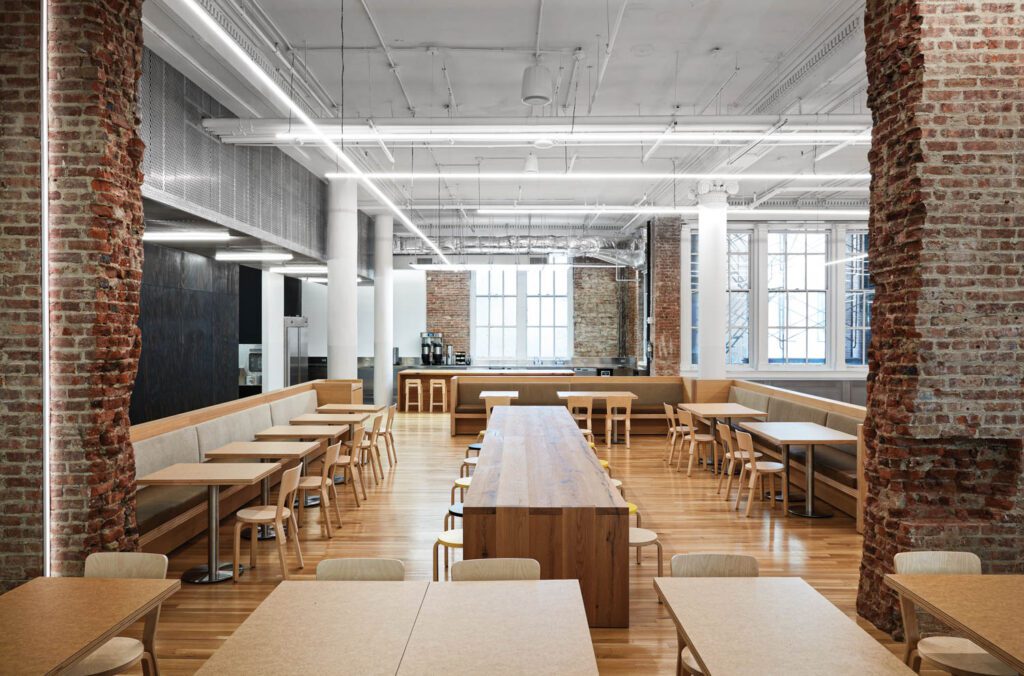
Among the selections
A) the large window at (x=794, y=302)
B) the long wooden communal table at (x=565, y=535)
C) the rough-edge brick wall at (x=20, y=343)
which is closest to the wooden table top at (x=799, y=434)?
the long wooden communal table at (x=565, y=535)

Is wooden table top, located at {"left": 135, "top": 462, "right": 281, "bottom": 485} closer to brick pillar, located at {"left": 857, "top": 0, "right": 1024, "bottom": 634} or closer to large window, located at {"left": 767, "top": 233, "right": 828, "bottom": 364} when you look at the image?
brick pillar, located at {"left": 857, "top": 0, "right": 1024, "bottom": 634}

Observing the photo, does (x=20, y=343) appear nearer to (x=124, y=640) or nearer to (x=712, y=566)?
(x=124, y=640)

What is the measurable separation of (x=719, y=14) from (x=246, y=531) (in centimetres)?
627

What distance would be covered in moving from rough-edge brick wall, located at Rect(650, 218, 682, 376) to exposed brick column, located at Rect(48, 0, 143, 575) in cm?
1160

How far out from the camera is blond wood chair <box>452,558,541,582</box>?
292 cm

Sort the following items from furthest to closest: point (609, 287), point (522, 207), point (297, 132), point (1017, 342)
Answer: point (609, 287) → point (522, 207) → point (297, 132) → point (1017, 342)

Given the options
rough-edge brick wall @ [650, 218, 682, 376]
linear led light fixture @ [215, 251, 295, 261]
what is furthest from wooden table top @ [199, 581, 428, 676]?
rough-edge brick wall @ [650, 218, 682, 376]

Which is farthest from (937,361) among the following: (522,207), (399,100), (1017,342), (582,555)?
(522,207)

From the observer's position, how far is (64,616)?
Answer: 8.07 feet

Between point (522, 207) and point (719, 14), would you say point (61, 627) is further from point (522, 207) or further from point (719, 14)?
point (522, 207)

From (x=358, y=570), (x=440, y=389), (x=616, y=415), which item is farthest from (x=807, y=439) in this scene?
(x=440, y=389)

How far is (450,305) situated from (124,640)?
1592 cm

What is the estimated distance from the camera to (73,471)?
13.0 feet

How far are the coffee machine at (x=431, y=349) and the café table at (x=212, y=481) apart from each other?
1249cm
